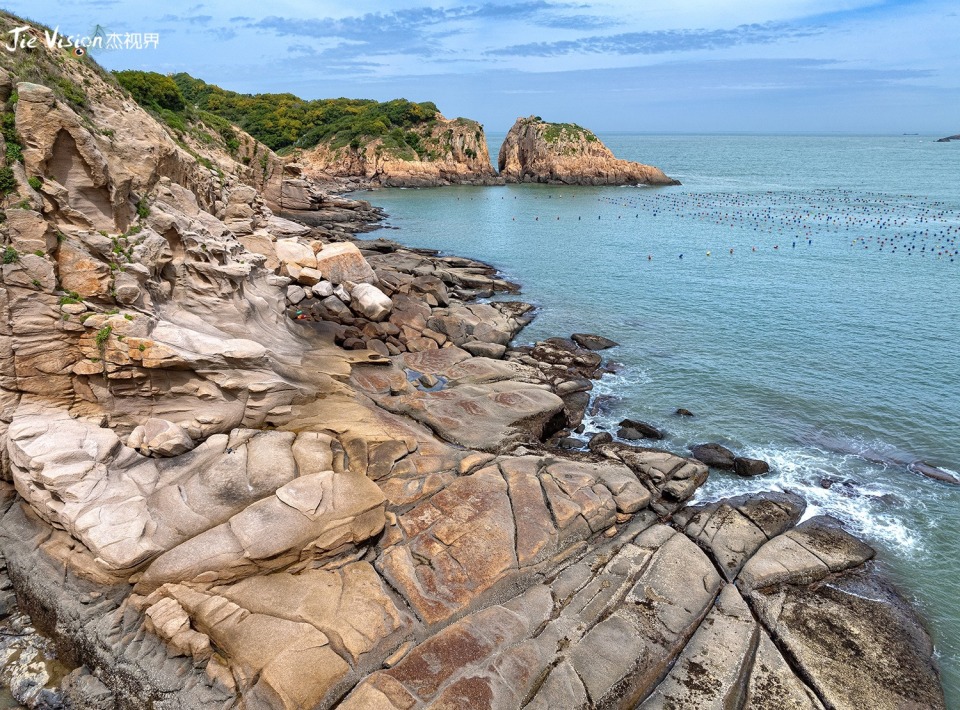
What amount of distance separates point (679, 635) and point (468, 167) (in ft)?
339

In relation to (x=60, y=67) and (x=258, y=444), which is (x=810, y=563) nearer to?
(x=258, y=444)

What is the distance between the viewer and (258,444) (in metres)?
16.7

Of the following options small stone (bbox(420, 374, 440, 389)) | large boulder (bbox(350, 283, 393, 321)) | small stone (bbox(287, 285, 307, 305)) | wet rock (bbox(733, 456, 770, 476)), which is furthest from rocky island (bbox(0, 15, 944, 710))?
large boulder (bbox(350, 283, 393, 321))

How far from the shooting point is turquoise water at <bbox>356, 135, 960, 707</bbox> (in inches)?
784

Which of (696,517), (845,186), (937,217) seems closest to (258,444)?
(696,517)

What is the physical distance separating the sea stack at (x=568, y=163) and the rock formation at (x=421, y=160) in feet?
25.7

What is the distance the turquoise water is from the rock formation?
2243 cm

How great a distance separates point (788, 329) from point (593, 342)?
12755 mm

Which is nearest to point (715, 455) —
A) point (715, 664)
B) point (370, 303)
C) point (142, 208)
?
point (715, 664)

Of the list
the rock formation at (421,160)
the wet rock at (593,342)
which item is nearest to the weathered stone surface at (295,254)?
the wet rock at (593,342)

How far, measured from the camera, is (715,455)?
2162cm

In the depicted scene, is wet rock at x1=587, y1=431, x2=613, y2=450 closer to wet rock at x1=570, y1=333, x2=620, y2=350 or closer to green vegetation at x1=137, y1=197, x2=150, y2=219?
wet rock at x1=570, y1=333, x2=620, y2=350

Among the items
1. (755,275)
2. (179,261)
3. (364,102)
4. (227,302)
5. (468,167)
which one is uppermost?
(364,102)

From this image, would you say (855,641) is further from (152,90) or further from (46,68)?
(152,90)
